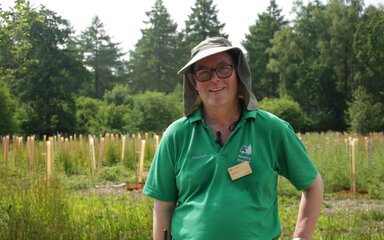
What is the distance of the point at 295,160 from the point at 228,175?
287mm

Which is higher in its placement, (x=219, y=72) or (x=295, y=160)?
(x=219, y=72)

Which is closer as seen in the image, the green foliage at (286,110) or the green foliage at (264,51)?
the green foliage at (286,110)

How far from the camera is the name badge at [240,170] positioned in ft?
6.84

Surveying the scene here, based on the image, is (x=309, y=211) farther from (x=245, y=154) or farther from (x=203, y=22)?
(x=203, y=22)

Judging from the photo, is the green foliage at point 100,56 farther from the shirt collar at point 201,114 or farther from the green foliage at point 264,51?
the shirt collar at point 201,114

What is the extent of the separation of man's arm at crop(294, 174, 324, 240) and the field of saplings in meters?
2.31

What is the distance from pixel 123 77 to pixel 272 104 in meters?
27.6

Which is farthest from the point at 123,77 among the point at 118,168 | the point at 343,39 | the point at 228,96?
the point at 228,96

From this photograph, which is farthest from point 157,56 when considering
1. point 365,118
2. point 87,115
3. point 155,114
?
point 365,118

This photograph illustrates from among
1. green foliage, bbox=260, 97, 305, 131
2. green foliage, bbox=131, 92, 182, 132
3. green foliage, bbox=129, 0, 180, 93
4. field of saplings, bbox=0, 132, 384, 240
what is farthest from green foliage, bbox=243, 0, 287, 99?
field of saplings, bbox=0, 132, 384, 240

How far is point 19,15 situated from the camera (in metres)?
6.11

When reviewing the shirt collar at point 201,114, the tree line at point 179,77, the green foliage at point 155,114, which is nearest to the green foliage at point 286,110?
the tree line at point 179,77

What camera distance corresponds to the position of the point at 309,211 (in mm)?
2184

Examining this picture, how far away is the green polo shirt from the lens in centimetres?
208
